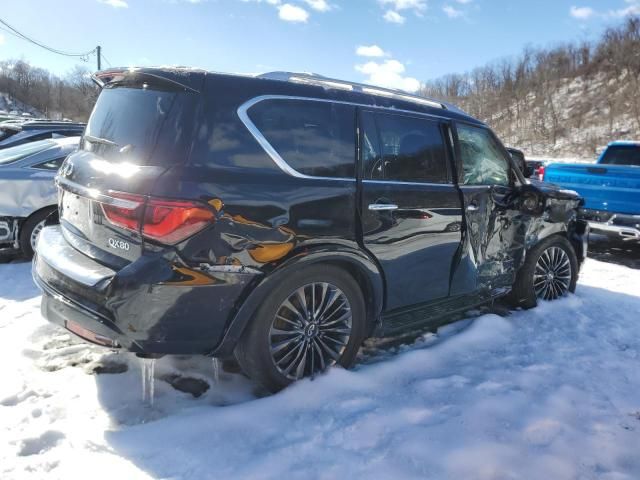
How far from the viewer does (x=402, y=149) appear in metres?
3.51

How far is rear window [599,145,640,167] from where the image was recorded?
934 cm

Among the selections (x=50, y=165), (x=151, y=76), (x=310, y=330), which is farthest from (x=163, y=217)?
(x=50, y=165)

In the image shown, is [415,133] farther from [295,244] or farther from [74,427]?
[74,427]

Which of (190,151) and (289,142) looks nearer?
(190,151)

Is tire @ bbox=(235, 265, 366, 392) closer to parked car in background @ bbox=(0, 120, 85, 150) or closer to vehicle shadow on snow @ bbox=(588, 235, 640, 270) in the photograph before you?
vehicle shadow on snow @ bbox=(588, 235, 640, 270)

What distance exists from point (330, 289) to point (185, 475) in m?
1.32

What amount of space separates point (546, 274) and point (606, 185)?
400 cm

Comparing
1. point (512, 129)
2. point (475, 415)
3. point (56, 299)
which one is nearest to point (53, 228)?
point (56, 299)

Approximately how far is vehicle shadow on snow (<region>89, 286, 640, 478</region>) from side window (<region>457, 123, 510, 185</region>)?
50.6 inches

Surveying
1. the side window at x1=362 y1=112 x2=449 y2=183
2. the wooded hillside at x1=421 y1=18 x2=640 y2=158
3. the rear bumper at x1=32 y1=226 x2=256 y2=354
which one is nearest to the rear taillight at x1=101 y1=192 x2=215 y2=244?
the rear bumper at x1=32 y1=226 x2=256 y2=354

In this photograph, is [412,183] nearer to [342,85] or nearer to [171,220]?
[342,85]

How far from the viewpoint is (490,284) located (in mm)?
4340

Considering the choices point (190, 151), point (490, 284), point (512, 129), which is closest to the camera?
point (190, 151)

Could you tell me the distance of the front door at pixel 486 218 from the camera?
13.0 feet
